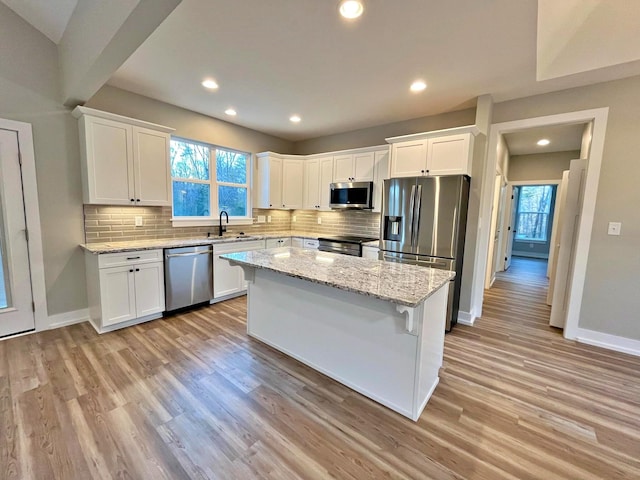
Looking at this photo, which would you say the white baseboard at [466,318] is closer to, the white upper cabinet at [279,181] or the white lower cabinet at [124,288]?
the white upper cabinet at [279,181]

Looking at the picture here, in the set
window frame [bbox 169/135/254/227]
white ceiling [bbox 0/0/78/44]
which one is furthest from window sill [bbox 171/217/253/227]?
white ceiling [bbox 0/0/78/44]

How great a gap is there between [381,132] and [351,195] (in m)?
1.16

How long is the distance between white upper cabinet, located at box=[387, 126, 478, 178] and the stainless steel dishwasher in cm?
285

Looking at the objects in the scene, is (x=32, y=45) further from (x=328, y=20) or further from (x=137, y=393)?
(x=137, y=393)

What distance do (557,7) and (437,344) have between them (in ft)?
10.1

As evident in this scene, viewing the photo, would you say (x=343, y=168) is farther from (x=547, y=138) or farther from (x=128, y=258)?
(x=547, y=138)

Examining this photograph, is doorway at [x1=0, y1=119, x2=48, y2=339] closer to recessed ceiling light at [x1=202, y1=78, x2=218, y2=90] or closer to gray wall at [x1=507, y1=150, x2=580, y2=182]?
recessed ceiling light at [x1=202, y1=78, x2=218, y2=90]

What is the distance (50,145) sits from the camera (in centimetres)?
289

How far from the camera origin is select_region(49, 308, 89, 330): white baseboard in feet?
9.98

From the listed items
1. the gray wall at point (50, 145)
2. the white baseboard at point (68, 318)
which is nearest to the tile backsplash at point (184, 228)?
the gray wall at point (50, 145)

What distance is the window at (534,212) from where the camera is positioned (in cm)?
902

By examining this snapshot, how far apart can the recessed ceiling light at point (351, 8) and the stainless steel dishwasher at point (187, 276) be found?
3000mm

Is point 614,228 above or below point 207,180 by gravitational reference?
below

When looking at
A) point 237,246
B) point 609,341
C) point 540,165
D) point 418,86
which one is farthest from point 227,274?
point 540,165
